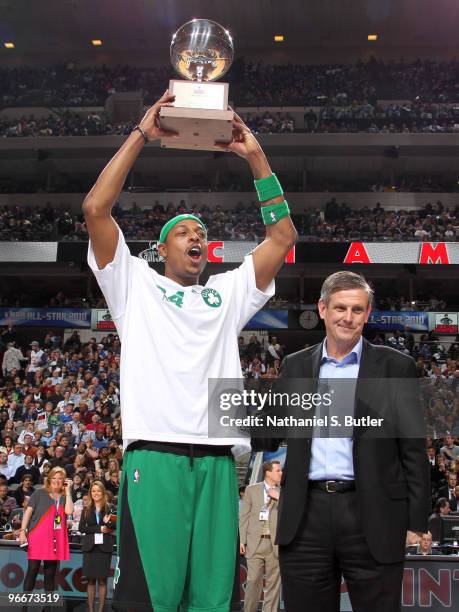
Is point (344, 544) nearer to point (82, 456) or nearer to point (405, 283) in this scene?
point (82, 456)

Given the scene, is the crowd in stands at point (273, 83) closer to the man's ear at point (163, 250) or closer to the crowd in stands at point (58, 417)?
the crowd in stands at point (58, 417)

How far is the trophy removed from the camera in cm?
298

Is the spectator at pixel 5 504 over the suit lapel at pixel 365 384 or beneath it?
beneath

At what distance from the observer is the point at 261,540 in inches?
295

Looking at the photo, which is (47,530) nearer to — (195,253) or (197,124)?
(195,253)

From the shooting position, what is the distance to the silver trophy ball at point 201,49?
3.51 meters

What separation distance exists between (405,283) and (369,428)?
75.5ft

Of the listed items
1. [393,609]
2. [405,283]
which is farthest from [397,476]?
[405,283]

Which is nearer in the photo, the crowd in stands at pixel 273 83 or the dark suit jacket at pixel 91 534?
the dark suit jacket at pixel 91 534

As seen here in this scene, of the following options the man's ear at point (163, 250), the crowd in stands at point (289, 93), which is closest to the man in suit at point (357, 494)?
the man's ear at point (163, 250)

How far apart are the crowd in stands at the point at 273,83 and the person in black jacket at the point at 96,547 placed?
888 inches

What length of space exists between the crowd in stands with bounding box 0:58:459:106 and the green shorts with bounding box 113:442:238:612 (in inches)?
1045

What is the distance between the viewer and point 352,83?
28.5 meters

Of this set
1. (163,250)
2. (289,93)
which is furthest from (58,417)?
(289,93)
